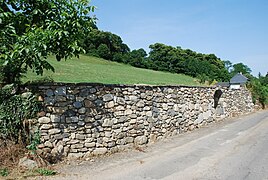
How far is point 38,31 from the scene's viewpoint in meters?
5.72

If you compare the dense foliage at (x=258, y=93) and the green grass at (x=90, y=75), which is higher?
the green grass at (x=90, y=75)

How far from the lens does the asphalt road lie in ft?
18.7

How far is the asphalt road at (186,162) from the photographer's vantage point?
225 inches

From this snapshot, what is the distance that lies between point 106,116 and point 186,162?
2.61m

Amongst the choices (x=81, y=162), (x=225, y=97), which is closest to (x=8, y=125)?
(x=81, y=162)

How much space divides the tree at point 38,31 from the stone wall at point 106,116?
0.93 metres

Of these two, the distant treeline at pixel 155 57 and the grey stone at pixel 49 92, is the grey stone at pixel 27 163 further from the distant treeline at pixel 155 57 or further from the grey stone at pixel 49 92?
the distant treeline at pixel 155 57

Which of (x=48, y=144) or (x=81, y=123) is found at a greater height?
(x=81, y=123)

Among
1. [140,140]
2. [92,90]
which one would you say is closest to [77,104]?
[92,90]

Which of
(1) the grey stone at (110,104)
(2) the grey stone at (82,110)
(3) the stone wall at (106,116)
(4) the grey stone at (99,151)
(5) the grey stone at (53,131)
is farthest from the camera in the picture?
(1) the grey stone at (110,104)

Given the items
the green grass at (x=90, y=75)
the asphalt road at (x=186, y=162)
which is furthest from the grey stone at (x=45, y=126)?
the green grass at (x=90, y=75)

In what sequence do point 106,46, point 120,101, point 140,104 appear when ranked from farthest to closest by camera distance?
point 106,46, point 140,104, point 120,101

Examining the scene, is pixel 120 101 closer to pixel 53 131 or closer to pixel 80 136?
pixel 80 136

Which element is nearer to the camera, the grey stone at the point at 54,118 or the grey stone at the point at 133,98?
the grey stone at the point at 54,118
